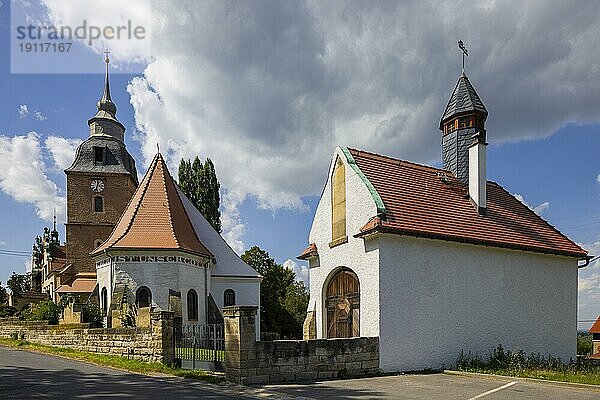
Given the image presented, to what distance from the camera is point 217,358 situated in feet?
46.5

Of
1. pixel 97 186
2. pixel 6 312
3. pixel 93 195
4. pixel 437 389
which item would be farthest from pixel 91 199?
pixel 437 389

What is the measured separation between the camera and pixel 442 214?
55.2 ft

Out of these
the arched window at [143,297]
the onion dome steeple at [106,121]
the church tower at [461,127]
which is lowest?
the arched window at [143,297]

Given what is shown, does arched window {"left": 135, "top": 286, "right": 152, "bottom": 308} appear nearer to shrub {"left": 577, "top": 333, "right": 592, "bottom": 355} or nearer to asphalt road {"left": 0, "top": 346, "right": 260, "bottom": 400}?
asphalt road {"left": 0, "top": 346, "right": 260, "bottom": 400}

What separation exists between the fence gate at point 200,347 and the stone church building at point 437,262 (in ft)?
13.5

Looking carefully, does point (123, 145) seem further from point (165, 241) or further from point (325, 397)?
point (325, 397)

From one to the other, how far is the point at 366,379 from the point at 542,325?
7.87m

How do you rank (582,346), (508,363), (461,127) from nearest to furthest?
(508,363) → (461,127) → (582,346)

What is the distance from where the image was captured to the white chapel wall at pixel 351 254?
1495 centimetres

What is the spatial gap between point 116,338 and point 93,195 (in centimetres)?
2911

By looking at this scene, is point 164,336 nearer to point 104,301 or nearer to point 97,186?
point 104,301

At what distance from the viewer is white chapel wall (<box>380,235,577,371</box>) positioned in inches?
585

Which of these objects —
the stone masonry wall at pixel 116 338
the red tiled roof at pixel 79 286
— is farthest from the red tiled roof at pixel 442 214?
the red tiled roof at pixel 79 286

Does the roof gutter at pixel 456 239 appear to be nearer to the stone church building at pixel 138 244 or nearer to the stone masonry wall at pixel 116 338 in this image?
the stone masonry wall at pixel 116 338
